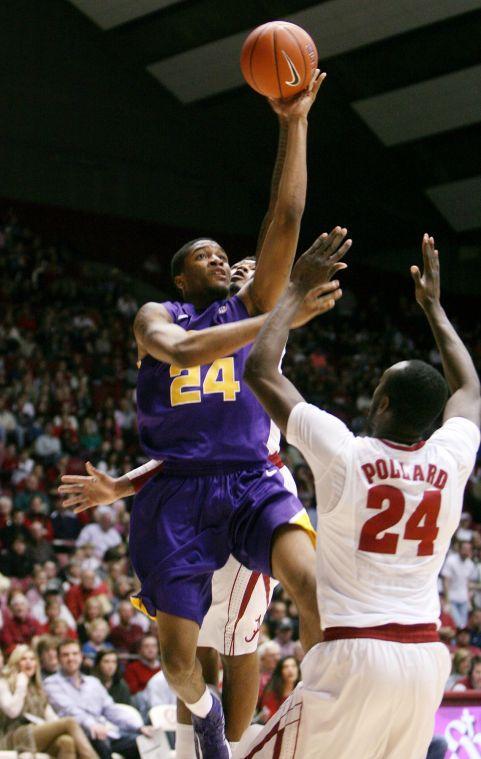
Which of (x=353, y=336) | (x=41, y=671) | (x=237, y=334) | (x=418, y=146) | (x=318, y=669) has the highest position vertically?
(x=418, y=146)

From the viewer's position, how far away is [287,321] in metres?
4.05

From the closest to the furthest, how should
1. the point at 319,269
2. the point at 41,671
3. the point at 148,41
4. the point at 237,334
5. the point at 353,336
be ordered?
the point at 319,269
the point at 237,334
the point at 41,671
the point at 148,41
the point at 353,336

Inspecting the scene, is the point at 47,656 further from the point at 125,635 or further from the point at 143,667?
the point at 125,635

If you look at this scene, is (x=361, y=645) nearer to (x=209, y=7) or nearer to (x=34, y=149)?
(x=209, y=7)

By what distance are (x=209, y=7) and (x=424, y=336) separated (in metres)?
9.46

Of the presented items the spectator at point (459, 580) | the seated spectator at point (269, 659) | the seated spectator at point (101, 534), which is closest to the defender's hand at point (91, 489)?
→ the seated spectator at point (269, 659)

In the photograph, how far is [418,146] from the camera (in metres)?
24.2

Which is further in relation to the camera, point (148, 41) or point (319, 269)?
point (148, 41)

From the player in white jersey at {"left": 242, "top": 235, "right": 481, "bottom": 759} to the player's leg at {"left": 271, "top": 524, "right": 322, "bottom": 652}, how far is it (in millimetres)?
530

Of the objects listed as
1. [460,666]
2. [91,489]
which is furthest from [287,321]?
[460,666]

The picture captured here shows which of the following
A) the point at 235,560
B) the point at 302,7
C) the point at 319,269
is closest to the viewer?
the point at 319,269

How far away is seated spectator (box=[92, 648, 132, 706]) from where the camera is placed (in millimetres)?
10195

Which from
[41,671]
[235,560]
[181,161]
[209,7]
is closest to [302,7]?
[209,7]

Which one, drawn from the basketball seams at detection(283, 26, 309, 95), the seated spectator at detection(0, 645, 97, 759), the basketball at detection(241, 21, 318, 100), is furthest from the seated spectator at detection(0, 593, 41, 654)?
the basketball seams at detection(283, 26, 309, 95)
